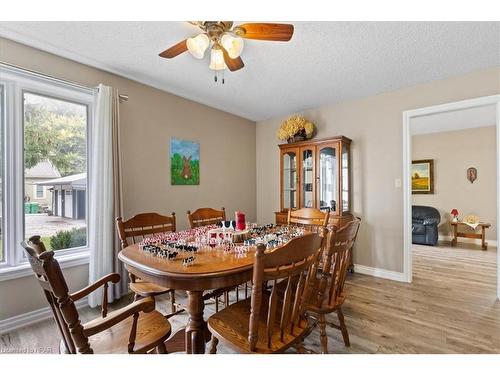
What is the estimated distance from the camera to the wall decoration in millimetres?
5034

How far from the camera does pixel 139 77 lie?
271cm

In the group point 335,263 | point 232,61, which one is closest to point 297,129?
point 232,61

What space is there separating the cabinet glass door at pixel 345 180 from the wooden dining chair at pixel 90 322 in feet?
8.88

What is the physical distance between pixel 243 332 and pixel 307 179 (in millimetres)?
2644

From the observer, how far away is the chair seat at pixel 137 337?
44.5 inches

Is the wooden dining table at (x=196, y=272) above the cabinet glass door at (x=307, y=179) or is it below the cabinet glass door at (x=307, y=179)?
below

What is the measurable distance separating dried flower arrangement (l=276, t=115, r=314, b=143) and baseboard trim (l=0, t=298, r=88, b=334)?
131 inches

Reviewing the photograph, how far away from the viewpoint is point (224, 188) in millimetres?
3836

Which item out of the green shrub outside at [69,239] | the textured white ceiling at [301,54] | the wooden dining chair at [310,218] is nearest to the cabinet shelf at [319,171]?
the textured white ceiling at [301,54]

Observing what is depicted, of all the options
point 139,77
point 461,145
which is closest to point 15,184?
point 139,77

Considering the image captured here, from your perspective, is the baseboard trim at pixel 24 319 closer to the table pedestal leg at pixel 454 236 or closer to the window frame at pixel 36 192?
the window frame at pixel 36 192

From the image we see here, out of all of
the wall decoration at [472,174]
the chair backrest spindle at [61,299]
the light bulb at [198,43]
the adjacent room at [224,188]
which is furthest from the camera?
the wall decoration at [472,174]

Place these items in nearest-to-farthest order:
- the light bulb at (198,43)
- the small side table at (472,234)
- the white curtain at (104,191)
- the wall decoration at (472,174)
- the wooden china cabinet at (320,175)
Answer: the light bulb at (198,43) < the white curtain at (104,191) < the wooden china cabinet at (320,175) < the small side table at (472,234) < the wall decoration at (472,174)

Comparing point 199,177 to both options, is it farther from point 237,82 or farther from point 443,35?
point 443,35
